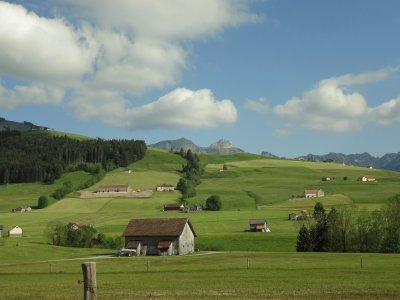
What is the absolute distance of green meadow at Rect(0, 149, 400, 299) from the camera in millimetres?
26734

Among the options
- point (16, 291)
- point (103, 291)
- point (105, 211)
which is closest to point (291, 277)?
point (103, 291)

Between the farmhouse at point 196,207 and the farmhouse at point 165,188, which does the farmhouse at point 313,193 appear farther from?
the farmhouse at point 165,188

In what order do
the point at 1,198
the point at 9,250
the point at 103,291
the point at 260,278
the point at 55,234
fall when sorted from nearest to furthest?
the point at 103,291 < the point at 260,278 < the point at 9,250 < the point at 55,234 < the point at 1,198

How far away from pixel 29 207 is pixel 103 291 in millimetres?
149468

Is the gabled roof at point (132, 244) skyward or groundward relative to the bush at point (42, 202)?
groundward

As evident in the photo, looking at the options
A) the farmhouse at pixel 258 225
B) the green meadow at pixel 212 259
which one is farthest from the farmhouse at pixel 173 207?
the farmhouse at pixel 258 225

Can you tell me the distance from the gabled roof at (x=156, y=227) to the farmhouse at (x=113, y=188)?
96.2 meters

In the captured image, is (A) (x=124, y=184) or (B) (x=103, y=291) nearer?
(B) (x=103, y=291)

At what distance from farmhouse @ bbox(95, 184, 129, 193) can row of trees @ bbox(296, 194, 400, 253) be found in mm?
116881

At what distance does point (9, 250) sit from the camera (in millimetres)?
71562

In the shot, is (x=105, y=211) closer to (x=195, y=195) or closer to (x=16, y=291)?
(x=195, y=195)

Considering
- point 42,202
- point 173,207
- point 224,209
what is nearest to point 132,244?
point 173,207

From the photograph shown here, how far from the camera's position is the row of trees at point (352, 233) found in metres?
78.1

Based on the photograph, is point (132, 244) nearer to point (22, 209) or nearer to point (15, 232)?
point (15, 232)
